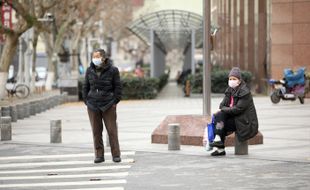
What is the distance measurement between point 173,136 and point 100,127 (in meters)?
1.70

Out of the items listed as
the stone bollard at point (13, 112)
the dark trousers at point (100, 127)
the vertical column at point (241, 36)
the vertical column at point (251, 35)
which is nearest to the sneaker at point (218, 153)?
the dark trousers at point (100, 127)

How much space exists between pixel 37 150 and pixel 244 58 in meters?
28.5

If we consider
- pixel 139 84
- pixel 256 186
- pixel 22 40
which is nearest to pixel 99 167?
pixel 256 186

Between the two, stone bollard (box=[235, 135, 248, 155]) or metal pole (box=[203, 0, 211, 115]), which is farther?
metal pole (box=[203, 0, 211, 115])

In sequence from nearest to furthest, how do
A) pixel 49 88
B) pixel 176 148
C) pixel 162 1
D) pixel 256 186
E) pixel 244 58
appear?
Result: pixel 256 186 < pixel 176 148 < pixel 244 58 < pixel 49 88 < pixel 162 1

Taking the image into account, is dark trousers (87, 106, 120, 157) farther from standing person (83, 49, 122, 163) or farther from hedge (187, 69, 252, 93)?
hedge (187, 69, 252, 93)

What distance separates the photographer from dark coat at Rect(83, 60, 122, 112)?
11.6 metres

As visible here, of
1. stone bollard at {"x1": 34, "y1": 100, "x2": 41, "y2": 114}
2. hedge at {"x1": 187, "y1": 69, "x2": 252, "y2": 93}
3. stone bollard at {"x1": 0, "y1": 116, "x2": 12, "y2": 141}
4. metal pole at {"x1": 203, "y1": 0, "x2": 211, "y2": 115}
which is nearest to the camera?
→ metal pole at {"x1": 203, "y1": 0, "x2": 211, "y2": 115}

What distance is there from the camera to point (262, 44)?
36.9 meters

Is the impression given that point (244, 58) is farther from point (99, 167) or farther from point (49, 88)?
point (99, 167)

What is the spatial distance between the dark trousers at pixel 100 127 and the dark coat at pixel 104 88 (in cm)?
14

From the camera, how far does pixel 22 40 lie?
123 feet

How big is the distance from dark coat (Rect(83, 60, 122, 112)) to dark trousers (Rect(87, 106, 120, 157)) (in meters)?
0.14

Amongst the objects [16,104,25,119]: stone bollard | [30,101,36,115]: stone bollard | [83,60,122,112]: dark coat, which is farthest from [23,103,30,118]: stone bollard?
[83,60,122,112]: dark coat
